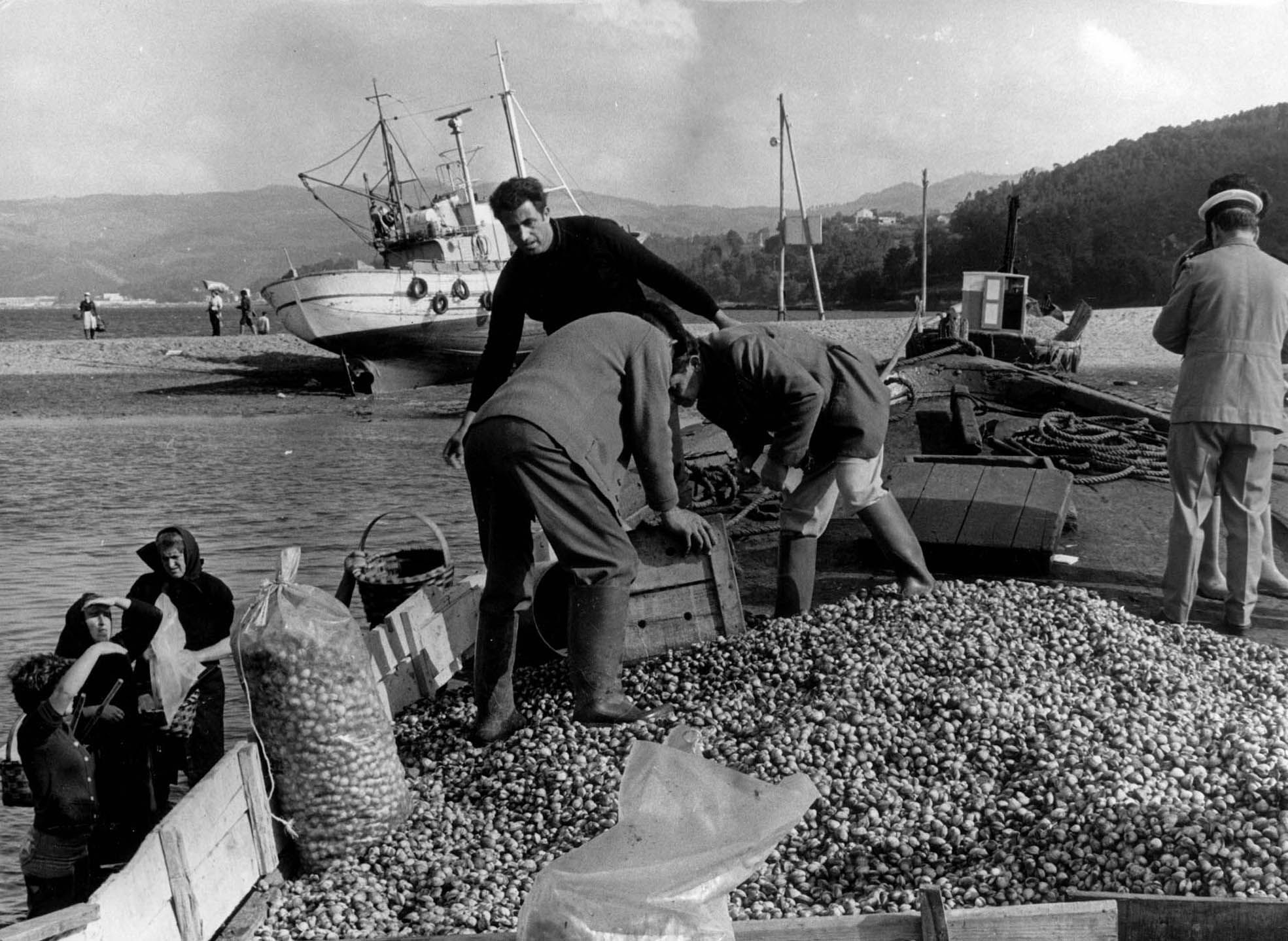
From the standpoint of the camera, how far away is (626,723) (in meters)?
3.56

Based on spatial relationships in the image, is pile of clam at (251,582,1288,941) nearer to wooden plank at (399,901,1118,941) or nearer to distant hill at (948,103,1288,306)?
wooden plank at (399,901,1118,941)

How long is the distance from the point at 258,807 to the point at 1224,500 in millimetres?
3892

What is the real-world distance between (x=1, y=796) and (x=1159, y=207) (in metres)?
61.0

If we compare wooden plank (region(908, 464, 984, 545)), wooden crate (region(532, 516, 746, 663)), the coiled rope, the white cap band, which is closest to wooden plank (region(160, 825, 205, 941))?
wooden crate (region(532, 516, 746, 663))

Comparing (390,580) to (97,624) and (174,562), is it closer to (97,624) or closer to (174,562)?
(174,562)

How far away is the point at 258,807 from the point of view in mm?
2934

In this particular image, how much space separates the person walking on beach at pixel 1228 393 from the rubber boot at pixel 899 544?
3.36 feet

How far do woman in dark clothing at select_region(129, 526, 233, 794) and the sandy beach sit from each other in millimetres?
12811

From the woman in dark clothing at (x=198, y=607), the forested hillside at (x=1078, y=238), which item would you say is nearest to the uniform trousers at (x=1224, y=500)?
the woman in dark clothing at (x=198, y=607)

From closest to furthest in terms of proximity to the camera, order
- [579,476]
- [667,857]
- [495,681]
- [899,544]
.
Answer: [667,857] < [579,476] < [495,681] < [899,544]

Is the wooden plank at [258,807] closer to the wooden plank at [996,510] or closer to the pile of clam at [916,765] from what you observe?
the pile of clam at [916,765]

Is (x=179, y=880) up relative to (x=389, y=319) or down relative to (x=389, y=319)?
down

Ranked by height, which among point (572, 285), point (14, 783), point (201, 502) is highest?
point (572, 285)

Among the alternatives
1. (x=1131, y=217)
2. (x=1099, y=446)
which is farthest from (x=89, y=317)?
(x=1131, y=217)
